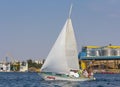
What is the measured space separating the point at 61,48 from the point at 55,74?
5.08 m

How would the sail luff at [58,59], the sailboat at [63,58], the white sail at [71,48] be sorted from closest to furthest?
1. the sail luff at [58,59]
2. the sailboat at [63,58]
3. the white sail at [71,48]

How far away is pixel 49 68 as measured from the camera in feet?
273

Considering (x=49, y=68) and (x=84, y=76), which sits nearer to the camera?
(x=49, y=68)

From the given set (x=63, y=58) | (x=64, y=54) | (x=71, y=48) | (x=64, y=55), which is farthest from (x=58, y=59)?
(x=71, y=48)

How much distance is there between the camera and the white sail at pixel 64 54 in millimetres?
83375

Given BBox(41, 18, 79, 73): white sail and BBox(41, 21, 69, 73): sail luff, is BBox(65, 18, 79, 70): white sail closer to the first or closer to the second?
BBox(41, 18, 79, 73): white sail

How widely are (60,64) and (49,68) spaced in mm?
2176

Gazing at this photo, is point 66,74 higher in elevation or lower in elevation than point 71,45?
lower

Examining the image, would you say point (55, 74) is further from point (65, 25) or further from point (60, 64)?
point (65, 25)

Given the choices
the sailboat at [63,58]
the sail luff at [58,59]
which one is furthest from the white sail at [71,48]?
the sail luff at [58,59]

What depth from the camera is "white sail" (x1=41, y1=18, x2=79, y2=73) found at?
8338 cm

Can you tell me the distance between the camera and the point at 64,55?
8431cm

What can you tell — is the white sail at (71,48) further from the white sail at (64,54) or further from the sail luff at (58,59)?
the sail luff at (58,59)

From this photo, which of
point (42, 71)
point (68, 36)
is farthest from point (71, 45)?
point (42, 71)
